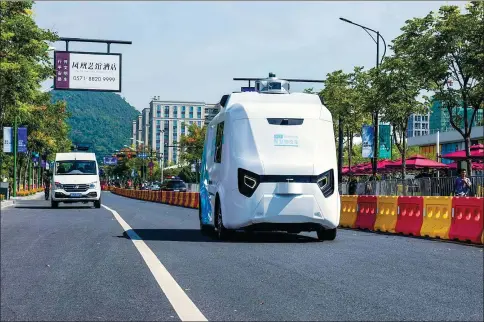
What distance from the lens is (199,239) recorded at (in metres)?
13.9

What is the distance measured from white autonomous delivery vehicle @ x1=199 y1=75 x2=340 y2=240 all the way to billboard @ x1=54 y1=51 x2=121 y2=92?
2482 cm

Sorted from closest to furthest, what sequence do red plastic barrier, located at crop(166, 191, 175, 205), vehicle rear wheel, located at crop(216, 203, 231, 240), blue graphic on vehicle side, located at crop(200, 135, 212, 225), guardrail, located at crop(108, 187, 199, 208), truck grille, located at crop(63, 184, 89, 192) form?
1. vehicle rear wheel, located at crop(216, 203, 231, 240)
2. blue graphic on vehicle side, located at crop(200, 135, 212, 225)
3. truck grille, located at crop(63, 184, 89, 192)
4. guardrail, located at crop(108, 187, 199, 208)
5. red plastic barrier, located at crop(166, 191, 175, 205)

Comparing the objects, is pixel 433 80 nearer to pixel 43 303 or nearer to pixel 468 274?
pixel 468 274

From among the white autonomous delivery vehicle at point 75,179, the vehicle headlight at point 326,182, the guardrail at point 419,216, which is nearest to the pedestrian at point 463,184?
the guardrail at point 419,216

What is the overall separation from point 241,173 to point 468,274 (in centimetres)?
539

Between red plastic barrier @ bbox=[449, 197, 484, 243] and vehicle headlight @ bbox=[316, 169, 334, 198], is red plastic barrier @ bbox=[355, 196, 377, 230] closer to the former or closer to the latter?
red plastic barrier @ bbox=[449, 197, 484, 243]

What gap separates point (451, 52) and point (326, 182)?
19891mm

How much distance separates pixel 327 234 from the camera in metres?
14.0

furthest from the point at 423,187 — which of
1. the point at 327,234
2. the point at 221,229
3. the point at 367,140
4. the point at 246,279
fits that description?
the point at 246,279

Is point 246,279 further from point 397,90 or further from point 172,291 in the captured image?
point 397,90

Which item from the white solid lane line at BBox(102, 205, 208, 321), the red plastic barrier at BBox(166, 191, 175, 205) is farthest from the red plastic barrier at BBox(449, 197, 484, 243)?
the red plastic barrier at BBox(166, 191, 175, 205)

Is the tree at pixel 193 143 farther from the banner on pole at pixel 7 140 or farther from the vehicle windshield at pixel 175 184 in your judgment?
the banner on pole at pixel 7 140

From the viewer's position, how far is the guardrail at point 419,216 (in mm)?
13414

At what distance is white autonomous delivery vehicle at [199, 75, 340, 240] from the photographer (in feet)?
43.1
